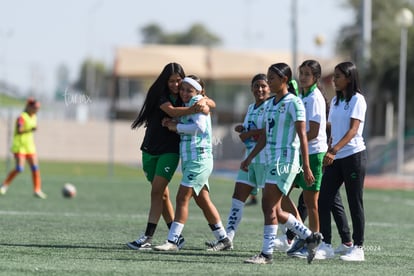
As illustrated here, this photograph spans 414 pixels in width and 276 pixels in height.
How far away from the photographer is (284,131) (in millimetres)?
A: 9945

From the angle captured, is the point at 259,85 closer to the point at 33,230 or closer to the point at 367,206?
the point at 33,230

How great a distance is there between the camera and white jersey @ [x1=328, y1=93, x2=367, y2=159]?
10578 millimetres

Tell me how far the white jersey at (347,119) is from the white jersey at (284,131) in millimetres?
863

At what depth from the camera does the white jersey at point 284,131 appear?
A: 390 inches

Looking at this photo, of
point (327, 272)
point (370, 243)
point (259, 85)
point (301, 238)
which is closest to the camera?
point (327, 272)

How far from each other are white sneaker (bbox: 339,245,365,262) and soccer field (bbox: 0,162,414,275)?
0.13 metres

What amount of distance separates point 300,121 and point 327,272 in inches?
59.1

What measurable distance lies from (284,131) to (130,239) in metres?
3.37

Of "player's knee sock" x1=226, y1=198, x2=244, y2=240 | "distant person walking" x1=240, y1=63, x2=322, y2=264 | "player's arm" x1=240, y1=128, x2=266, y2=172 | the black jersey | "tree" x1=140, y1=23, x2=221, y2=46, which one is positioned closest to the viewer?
"distant person walking" x1=240, y1=63, x2=322, y2=264

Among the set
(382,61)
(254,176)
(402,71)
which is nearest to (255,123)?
(254,176)

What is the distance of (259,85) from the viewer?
11.6 metres

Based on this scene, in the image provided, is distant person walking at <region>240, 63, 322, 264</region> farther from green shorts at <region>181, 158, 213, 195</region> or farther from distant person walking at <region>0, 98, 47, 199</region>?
distant person walking at <region>0, 98, 47, 199</region>

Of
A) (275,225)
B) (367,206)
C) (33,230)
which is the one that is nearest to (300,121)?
(275,225)

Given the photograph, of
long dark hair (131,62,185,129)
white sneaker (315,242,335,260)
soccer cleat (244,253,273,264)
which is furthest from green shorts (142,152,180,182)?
white sneaker (315,242,335,260)
